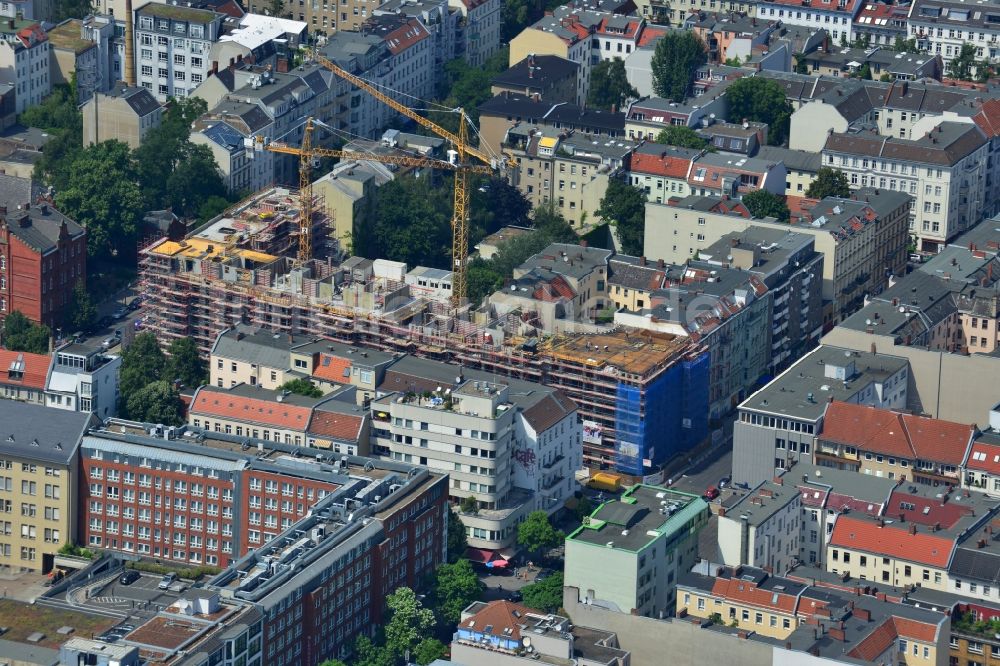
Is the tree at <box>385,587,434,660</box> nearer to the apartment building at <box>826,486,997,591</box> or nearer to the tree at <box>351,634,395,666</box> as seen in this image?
the tree at <box>351,634,395,666</box>

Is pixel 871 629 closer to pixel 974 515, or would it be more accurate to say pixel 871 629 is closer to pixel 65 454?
pixel 974 515

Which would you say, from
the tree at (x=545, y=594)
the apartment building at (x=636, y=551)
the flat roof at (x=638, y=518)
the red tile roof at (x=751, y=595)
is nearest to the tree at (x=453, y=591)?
the tree at (x=545, y=594)

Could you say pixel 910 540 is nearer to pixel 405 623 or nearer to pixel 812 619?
pixel 812 619

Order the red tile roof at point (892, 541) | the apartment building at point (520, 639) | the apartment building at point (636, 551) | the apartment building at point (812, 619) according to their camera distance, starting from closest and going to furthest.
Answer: the apartment building at point (520, 639) < the apartment building at point (812, 619) < the apartment building at point (636, 551) < the red tile roof at point (892, 541)

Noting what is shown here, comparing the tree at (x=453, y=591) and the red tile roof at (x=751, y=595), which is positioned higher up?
the red tile roof at (x=751, y=595)

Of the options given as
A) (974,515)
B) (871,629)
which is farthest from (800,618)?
(974,515)

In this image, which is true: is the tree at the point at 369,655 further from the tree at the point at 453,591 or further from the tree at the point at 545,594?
the tree at the point at 545,594
